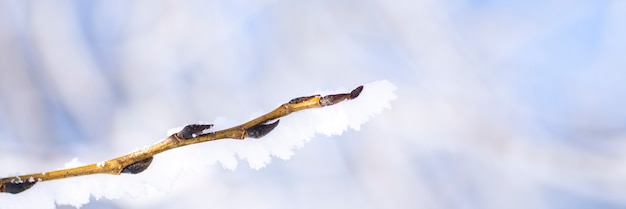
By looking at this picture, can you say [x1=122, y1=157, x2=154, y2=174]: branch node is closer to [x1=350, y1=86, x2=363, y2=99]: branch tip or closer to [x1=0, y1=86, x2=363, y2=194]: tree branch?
[x1=0, y1=86, x2=363, y2=194]: tree branch

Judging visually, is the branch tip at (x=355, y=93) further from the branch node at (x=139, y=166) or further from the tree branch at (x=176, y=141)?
the branch node at (x=139, y=166)

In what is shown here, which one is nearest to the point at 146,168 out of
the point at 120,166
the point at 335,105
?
the point at 120,166

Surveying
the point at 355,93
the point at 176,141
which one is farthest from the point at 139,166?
the point at 355,93

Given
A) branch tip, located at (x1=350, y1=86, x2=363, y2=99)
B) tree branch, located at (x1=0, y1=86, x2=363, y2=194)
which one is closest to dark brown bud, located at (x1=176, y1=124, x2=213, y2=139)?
tree branch, located at (x1=0, y1=86, x2=363, y2=194)

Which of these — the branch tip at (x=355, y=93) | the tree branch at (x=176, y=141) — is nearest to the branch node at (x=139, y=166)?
the tree branch at (x=176, y=141)

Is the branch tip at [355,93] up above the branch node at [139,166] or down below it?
below

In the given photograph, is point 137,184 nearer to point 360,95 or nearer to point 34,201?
point 34,201
